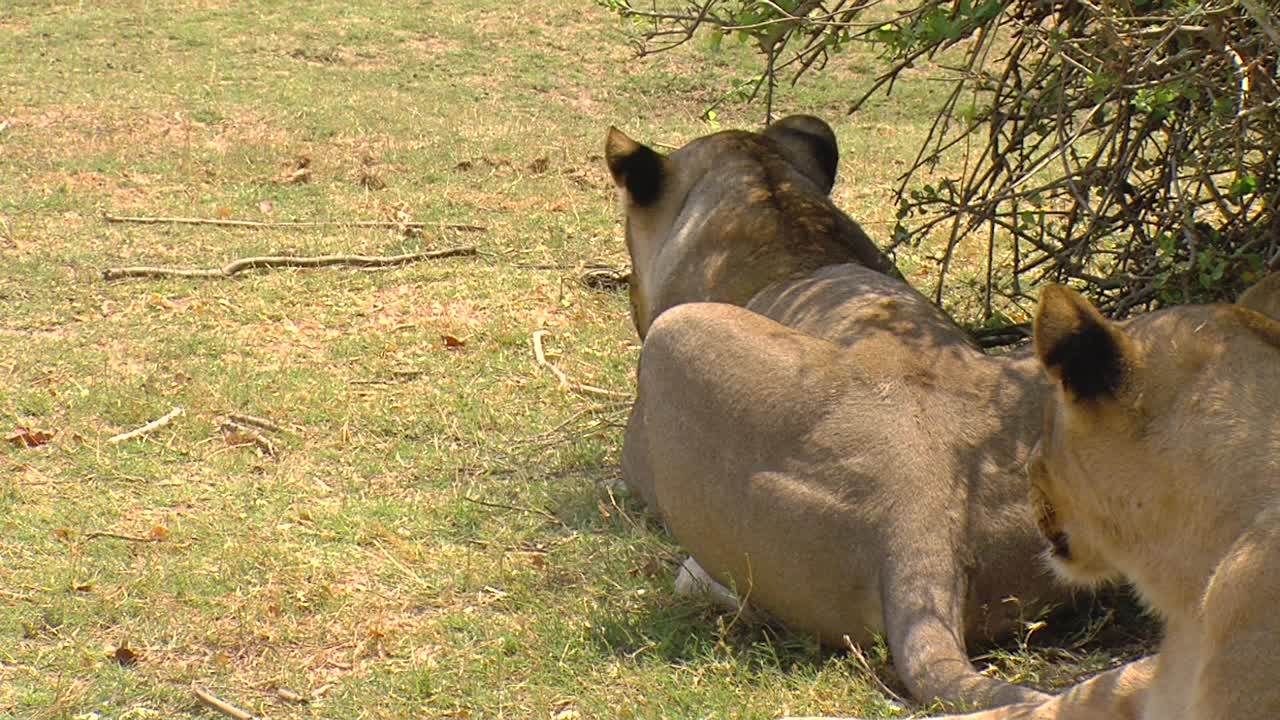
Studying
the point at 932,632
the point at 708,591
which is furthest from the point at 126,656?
the point at 932,632

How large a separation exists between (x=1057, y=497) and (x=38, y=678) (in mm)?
2936

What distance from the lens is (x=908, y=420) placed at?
449 centimetres

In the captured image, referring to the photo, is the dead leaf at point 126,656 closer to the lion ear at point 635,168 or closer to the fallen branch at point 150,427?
the fallen branch at point 150,427

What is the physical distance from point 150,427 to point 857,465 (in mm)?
3400

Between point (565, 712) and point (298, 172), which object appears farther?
point (298, 172)

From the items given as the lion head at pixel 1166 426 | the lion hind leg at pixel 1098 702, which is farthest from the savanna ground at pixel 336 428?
the lion head at pixel 1166 426

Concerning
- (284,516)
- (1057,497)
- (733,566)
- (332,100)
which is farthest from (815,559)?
(332,100)

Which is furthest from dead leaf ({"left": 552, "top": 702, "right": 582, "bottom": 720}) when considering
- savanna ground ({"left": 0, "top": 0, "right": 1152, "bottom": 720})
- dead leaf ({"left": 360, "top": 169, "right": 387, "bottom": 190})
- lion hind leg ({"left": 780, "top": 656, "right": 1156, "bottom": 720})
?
dead leaf ({"left": 360, "top": 169, "right": 387, "bottom": 190})

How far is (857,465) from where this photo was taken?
4.42 meters

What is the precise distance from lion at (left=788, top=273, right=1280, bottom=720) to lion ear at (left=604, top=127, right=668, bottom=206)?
321cm

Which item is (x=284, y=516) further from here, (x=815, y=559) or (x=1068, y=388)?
(x=1068, y=388)

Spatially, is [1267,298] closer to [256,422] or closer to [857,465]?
[857,465]

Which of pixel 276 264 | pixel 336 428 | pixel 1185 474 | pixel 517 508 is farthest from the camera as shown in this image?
pixel 276 264

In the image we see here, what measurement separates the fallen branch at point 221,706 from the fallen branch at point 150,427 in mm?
2250
